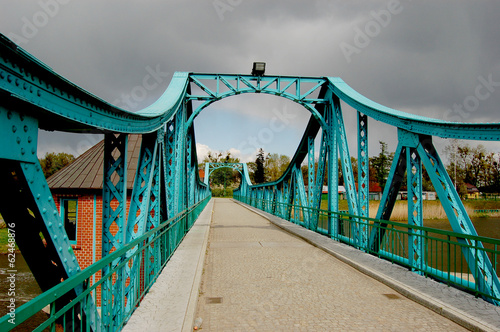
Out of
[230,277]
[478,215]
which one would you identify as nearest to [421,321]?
[230,277]

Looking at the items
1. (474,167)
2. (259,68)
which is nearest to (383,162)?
(474,167)

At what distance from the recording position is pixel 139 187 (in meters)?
5.59

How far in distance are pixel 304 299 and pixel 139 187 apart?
301cm

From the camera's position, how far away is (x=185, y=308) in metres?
4.59

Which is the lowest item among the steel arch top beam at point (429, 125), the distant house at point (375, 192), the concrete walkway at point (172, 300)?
the distant house at point (375, 192)

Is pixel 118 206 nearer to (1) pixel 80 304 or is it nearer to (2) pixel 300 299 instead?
(1) pixel 80 304

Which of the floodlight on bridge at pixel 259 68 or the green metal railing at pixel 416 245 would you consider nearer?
the green metal railing at pixel 416 245

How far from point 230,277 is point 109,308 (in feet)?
11.8

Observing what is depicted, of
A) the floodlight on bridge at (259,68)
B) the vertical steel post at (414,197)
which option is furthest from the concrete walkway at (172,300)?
the floodlight on bridge at (259,68)

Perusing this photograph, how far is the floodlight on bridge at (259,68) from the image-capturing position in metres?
12.2

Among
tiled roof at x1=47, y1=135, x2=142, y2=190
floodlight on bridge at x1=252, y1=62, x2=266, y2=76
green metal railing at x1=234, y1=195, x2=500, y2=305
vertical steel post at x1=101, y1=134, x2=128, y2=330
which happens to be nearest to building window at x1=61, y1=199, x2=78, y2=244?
tiled roof at x1=47, y1=135, x2=142, y2=190

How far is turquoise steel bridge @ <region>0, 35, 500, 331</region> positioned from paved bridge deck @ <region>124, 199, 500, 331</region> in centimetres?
37

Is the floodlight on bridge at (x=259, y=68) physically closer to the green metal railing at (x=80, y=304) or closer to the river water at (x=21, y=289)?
the green metal railing at (x=80, y=304)

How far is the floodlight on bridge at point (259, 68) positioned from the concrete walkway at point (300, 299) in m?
6.42
